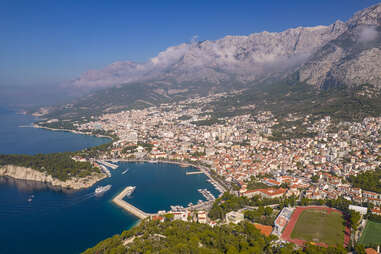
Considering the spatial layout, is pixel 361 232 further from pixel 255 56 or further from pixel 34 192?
pixel 255 56

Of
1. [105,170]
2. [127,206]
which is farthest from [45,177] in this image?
[127,206]

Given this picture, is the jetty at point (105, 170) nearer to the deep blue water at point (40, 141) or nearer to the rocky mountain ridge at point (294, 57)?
the deep blue water at point (40, 141)

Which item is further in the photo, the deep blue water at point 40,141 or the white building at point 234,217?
the deep blue water at point 40,141

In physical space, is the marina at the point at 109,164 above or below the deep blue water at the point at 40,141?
below

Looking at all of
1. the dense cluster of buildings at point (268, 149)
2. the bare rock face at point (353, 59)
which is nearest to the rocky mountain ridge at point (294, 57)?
the bare rock face at point (353, 59)

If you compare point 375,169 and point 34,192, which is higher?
point 375,169

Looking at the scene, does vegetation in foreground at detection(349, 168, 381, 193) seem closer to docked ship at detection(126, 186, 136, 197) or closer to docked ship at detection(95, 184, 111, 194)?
docked ship at detection(126, 186, 136, 197)

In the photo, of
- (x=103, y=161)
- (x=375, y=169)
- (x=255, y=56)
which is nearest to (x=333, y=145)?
(x=375, y=169)
